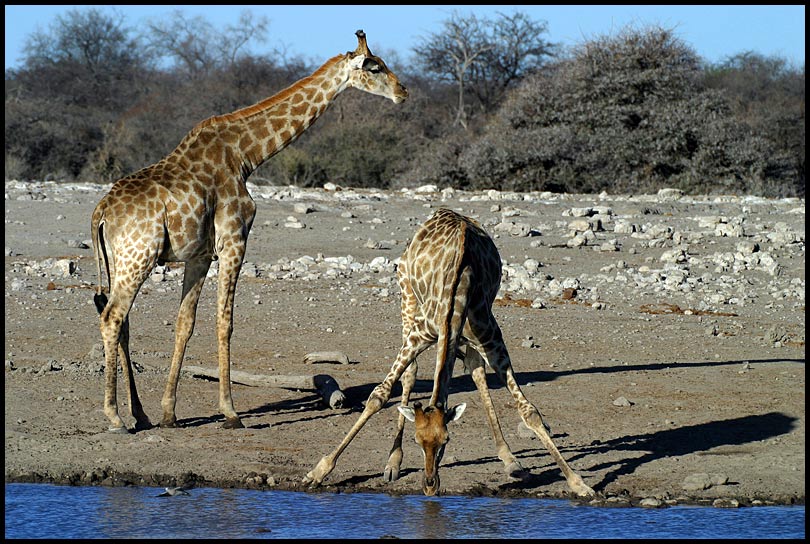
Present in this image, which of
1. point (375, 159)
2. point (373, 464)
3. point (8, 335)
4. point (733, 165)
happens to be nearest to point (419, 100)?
point (375, 159)

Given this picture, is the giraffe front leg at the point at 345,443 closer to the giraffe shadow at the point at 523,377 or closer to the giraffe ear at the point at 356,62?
the giraffe shadow at the point at 523,377

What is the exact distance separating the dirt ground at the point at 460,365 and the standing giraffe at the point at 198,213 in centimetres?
49

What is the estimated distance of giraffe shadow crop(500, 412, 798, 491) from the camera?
6.48 meters

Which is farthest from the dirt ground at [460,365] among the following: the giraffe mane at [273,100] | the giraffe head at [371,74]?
the giraffe head at [371,74]

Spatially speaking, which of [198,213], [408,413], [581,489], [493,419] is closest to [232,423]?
[198,213]

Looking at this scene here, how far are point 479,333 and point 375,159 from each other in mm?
20609

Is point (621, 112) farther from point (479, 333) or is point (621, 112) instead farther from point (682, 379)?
point (479, 333)

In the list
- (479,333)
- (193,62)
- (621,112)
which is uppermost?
(193,62)

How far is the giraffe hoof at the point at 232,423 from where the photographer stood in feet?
24.0

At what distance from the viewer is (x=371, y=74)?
781 centimetres

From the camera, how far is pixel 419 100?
35.8 metres

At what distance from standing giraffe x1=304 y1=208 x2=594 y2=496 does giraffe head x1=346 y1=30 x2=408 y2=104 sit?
1377 millimetres

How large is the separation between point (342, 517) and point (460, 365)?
13.0ft

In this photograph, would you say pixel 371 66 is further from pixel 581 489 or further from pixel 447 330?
pixel 581 489
